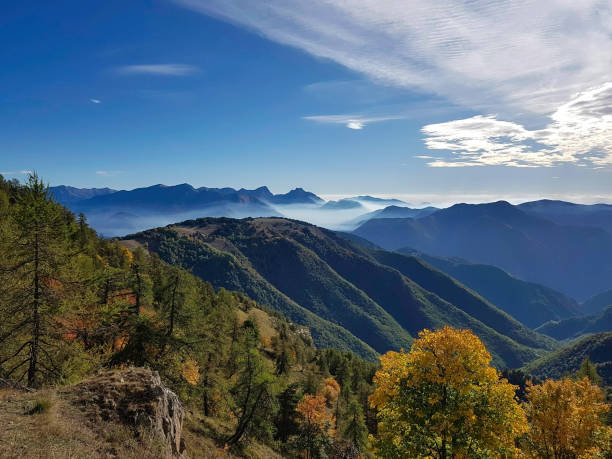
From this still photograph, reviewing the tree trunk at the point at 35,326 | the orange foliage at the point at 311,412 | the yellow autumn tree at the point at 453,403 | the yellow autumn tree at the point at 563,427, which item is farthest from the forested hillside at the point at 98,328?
the yellow autumn tree at the point at 563,427

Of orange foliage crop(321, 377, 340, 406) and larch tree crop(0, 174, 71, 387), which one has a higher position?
larch tree crop(0, 174, 71, 387)

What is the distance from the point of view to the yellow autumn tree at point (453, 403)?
16.1 metres

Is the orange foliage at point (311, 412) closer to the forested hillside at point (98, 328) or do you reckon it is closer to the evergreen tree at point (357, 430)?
the evergreen tree at point (357, 430)

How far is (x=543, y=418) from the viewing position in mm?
22109

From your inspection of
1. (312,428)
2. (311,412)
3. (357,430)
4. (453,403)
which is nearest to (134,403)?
(453,403)

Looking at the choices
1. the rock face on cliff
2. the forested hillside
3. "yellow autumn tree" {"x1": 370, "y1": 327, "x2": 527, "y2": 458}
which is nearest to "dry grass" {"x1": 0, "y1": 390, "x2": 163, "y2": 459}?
the rock face on cliff

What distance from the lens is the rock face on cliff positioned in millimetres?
15078

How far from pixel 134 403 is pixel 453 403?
16.2 meters

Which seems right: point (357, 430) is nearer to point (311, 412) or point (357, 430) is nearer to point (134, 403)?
point (311, 412)

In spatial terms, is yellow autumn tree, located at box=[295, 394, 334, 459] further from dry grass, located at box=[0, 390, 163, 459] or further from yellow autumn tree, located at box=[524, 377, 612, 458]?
dry grass, located at box=[0, 390, 163, 459]

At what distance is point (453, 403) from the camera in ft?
53.8

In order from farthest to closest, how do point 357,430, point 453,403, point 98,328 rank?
point 357,430 < point 98,328 < point 453,403

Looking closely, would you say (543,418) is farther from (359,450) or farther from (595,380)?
(595,380)

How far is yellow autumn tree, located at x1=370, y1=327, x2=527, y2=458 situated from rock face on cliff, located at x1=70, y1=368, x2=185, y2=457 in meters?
11.4
